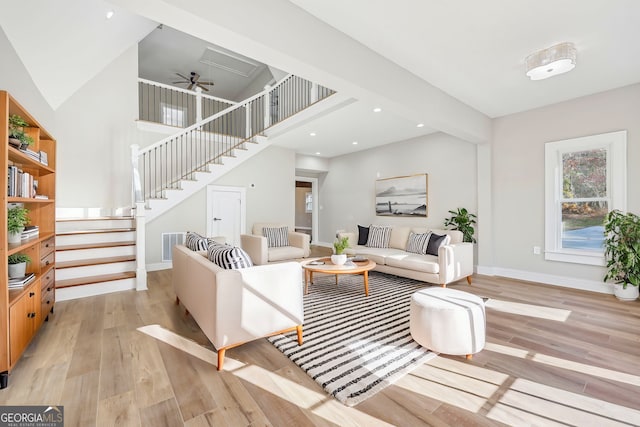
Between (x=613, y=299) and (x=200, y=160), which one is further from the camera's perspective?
(x=200, y=160)

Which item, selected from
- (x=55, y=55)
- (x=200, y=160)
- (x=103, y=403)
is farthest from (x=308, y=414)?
(x=200, y=160)

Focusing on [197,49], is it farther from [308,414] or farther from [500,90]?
[308,414]

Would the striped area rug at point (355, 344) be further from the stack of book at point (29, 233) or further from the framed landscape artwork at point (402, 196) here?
the framed landscape artwork at point (402, 196)

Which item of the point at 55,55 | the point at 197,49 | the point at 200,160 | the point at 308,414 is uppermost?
the point at 197,49

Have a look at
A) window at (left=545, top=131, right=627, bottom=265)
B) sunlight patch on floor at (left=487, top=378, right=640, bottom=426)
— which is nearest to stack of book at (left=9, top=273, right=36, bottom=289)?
sunlight patch on floor at (left=487, top=378, right=640, bottom=426)

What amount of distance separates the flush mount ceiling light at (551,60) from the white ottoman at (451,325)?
8.18 feet

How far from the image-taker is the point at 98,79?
17.6 feet

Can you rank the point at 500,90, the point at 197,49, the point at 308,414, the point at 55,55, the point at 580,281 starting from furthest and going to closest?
1. the point at 197,49
2. the point at 580,281
3. the point at 500,90
4. the point at 55,55
5. the point at 308,414

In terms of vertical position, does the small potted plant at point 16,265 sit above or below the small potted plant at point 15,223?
below

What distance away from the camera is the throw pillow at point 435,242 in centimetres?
434

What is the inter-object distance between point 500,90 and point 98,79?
6841 mm

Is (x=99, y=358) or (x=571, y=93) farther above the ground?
(x=571, y=93)

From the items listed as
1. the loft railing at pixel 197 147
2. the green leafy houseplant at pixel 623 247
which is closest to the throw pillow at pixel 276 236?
the loft railing at pixel 197 147

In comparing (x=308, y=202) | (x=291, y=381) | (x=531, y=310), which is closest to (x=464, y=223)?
(x=531, y=310)
